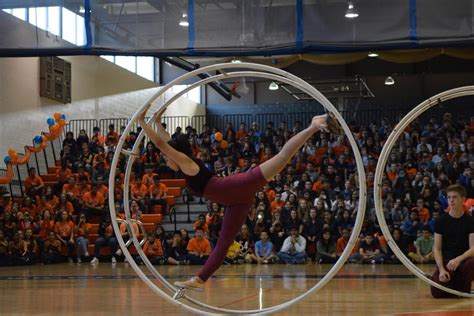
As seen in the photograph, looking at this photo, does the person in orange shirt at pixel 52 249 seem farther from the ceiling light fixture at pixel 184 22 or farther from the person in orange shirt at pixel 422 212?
the person in orange shirt at pixel 422 212

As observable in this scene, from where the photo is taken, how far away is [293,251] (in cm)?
1498

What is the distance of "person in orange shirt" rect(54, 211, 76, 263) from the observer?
54.6 ft

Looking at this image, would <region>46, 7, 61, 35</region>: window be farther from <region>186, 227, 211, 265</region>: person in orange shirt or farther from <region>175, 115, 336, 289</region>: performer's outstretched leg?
<region>186, 227, 211, 265</region>: person in orange shirt

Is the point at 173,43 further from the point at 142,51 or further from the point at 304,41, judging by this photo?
the point at 304,41

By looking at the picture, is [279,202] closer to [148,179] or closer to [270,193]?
[270,193]

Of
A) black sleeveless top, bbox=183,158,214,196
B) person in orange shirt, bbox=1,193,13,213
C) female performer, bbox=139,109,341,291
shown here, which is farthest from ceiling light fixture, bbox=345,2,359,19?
person in orange shirt, bbox=1,193,13,213

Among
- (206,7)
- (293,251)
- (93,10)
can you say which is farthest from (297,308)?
(293,251)

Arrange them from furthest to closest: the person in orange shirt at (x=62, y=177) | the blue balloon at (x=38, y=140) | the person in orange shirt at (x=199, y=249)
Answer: the blue balloon at (x=38, y=140)
the person in orange shirt at (x=62, y=177)
the person in orange shirt at (x=199, y=249)

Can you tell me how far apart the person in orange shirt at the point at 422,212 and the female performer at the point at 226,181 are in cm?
885

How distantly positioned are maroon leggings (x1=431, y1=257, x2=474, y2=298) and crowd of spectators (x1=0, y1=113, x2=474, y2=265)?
636cm

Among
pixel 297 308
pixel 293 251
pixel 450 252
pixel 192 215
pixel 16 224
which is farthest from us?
pixel 192 215

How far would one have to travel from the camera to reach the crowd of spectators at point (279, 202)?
14.9 meters

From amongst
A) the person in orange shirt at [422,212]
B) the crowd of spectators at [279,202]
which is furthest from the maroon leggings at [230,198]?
the person in orange shirt at [422,212]

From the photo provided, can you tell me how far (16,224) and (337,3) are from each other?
378 inches
